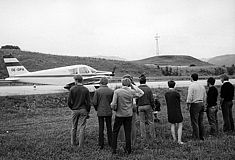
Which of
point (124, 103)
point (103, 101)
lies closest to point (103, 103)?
point (103, 101)

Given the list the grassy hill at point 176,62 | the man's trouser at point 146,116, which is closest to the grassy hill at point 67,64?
the grassy hill at point 176,62

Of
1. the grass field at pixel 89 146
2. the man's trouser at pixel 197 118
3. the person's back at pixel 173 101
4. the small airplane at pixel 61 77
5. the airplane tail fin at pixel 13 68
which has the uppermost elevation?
the airplane tail fin at pixel 13 68

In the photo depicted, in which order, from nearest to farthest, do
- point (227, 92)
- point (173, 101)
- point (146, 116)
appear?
point (173, 101), point (146, 116), point (227, 92)

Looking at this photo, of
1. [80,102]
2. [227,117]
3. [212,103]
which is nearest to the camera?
[80,102]

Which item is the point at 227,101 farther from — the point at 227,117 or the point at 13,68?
the point at 13,68

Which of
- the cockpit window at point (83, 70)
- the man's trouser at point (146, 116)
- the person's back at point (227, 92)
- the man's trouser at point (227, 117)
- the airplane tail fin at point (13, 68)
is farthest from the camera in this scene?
the airplane tail fin at point (13, 68)

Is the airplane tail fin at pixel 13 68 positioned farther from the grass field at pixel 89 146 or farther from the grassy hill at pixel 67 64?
the grassy hill at pixel 67 64

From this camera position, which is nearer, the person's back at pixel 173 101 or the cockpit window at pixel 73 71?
the person's back at pixel 173 101

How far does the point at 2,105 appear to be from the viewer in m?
16.9

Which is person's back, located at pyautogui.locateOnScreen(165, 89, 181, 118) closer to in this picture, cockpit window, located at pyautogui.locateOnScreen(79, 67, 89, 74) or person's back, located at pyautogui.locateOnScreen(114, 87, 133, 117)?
person's back, located at pyautogui.locateOnScreen(114, 87, 133, 117)

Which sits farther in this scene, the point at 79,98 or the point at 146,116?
the point at 146,116

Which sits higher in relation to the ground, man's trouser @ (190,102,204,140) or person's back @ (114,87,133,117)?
person's back @ (114,87,133,117)

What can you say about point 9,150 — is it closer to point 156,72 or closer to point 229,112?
point 229,112

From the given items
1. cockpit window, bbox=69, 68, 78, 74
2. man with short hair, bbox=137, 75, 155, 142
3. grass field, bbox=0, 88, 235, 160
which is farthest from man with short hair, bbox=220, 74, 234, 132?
cockpit window, bbox=69, 68, 78, 74
